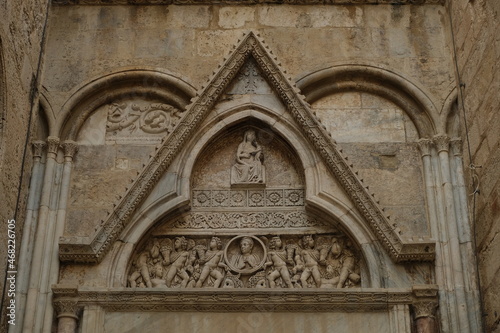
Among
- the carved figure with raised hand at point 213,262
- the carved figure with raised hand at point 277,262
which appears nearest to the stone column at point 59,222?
the carved figure with raised hand at point 213,262

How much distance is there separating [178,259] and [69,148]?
1.83 m

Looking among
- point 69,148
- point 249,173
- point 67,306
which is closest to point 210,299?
point 67,306

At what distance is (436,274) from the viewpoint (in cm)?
924

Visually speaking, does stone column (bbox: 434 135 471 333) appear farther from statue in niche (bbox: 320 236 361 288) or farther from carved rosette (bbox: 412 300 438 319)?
statue in niche (bbox: 320 236 361 288)

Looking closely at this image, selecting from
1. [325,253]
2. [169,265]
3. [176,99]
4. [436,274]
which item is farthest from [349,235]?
[176,99]

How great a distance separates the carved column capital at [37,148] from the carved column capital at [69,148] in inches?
9.2

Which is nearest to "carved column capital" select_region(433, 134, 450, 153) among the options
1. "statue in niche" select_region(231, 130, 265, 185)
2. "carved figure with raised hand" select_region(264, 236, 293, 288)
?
"statue in niche" select_region(231, 130, 265, 185)

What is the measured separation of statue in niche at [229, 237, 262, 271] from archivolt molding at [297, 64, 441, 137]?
1.93m

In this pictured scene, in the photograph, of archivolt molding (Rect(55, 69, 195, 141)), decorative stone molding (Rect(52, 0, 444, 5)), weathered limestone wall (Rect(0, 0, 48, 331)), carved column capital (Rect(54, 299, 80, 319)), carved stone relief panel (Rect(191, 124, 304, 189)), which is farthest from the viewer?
decorative stone molding (Rect(52, 0, 444, 5))

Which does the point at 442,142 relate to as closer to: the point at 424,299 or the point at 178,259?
the point at 424,299

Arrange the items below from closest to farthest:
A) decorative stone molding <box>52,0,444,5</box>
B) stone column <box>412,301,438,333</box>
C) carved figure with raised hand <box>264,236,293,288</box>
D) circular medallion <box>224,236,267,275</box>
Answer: stone column <box>412,301,438,333</box> < carved figure with raised hand <box>264,236,293,288</box> < circular medallion <box>224,236,267,275</box> < decorative stone molding <box>52,0,444,5</box>

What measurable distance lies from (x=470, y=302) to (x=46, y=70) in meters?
5.57

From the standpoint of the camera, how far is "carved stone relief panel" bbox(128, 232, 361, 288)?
9398mm

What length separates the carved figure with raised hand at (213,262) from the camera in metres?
9.39
